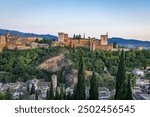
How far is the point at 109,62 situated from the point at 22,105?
2699cm

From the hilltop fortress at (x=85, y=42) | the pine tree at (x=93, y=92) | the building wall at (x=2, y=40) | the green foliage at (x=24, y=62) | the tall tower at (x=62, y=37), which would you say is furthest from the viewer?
the tall tower at (x=62, y=37)

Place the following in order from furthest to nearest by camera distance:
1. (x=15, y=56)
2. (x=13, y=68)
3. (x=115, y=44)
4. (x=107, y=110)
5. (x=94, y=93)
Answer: (x=115, y=44) → (x=15, y=56) → (x=13, y=68) → (x=94, y=93) → (x=107, y=110)

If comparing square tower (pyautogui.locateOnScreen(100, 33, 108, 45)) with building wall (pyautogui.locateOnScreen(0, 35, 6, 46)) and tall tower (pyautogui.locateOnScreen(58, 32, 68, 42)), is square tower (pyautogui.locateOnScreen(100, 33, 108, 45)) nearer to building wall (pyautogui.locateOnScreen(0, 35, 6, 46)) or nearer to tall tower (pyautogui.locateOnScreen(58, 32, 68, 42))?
tall tower (pyautogui.locateOnScreen(58, 32, 68, 42))

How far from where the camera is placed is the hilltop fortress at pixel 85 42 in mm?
32625

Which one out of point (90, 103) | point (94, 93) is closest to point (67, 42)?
point (94, 93)

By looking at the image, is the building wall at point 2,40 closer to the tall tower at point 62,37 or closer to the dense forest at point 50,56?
the dense forest at point 50,56

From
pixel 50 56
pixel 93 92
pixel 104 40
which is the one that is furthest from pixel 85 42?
pixel 93 92

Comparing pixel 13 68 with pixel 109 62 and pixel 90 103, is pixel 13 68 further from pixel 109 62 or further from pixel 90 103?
pixel 90 103

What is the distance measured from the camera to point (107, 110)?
3119mm

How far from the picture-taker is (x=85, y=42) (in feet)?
107

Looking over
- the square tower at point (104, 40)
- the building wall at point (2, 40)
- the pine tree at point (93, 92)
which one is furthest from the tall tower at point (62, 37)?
the pine tree at point (93, 92)

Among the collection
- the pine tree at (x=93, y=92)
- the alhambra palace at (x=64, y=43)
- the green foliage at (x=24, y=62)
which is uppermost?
the pine tree at (x=93, y=92)

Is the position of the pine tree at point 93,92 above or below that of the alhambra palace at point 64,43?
above

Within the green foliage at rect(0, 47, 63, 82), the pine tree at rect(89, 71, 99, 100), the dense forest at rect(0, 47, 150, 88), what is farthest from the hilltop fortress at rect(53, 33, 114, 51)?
the pine tree at rect(89, 71, 99, 100)
